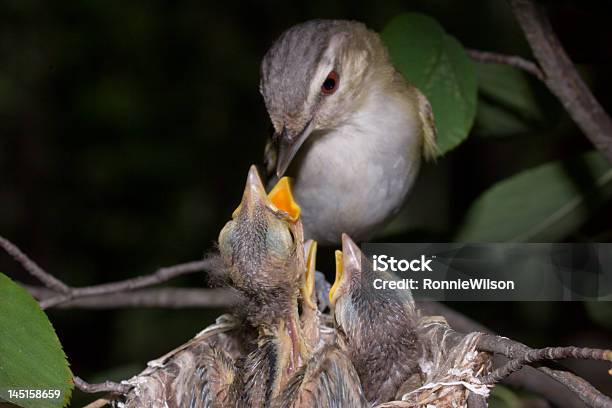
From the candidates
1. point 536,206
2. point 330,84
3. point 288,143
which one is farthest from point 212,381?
point 536,206

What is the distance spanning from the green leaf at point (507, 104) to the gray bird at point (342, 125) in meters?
0.22

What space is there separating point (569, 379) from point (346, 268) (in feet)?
2.87

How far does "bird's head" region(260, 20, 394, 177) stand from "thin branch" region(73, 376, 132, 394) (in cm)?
72

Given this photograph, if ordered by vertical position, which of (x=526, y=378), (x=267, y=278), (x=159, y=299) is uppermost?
(x=159, y=299)

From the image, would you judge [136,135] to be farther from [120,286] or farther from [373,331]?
[373,331]

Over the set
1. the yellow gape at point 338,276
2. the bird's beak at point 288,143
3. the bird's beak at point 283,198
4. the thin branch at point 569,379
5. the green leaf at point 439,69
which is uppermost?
the green leaf at point 439,69

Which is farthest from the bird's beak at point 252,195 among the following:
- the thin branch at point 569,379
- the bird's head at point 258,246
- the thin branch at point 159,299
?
the thin branch at point 159,299

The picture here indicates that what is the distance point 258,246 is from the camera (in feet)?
7.11

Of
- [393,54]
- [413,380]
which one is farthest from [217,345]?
[393,54]

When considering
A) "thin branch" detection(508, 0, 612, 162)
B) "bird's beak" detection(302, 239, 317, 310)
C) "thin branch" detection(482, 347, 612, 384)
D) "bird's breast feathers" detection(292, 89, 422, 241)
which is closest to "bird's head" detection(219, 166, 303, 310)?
"bird's beak" detection(302, 239, 317, 310)

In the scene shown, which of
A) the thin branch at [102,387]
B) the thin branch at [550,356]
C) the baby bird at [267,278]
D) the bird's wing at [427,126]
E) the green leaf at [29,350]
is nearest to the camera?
the thin branch at [550,356]

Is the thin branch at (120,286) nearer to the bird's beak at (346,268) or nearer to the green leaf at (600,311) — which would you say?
the bird's beak at (346,268)

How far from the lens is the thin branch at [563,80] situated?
2.51 metres

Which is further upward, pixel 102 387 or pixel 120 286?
pixel 120 286
